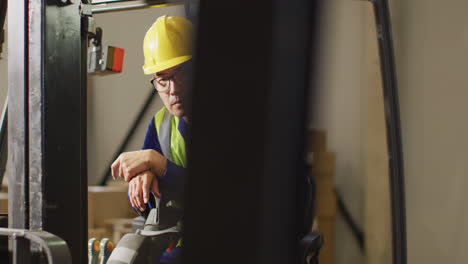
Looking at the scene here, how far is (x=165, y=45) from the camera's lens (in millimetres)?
1692

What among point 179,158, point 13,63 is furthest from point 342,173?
point 13,63

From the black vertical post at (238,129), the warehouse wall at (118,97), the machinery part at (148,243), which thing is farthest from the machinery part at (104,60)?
the warehouse wall at (118,97)

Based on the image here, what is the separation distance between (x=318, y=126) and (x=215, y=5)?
0.19m

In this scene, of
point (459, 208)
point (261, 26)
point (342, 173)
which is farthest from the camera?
point (342, 173)

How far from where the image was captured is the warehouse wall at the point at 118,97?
5.70 meters

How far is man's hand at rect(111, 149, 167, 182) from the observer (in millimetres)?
1472

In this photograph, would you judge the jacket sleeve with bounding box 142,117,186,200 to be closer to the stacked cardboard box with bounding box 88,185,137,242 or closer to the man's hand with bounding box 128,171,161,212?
the man's hand with bounding box 128,171,161,212

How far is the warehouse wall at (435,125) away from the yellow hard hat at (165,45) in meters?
2.77

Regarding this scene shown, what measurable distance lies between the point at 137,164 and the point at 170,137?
255mm

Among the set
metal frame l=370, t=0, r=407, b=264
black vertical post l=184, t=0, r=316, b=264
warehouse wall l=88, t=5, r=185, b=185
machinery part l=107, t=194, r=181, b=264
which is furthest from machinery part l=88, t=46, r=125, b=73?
warehouse wall l=88, t=5, r=185, b=185

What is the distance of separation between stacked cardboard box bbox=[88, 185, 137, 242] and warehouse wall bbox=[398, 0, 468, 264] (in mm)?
2459

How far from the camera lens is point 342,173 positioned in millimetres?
4949

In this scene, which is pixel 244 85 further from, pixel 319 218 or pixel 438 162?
pixel 319 218

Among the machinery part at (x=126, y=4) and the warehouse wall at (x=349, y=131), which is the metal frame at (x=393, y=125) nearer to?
the machinery part at (x=126, y=4)
